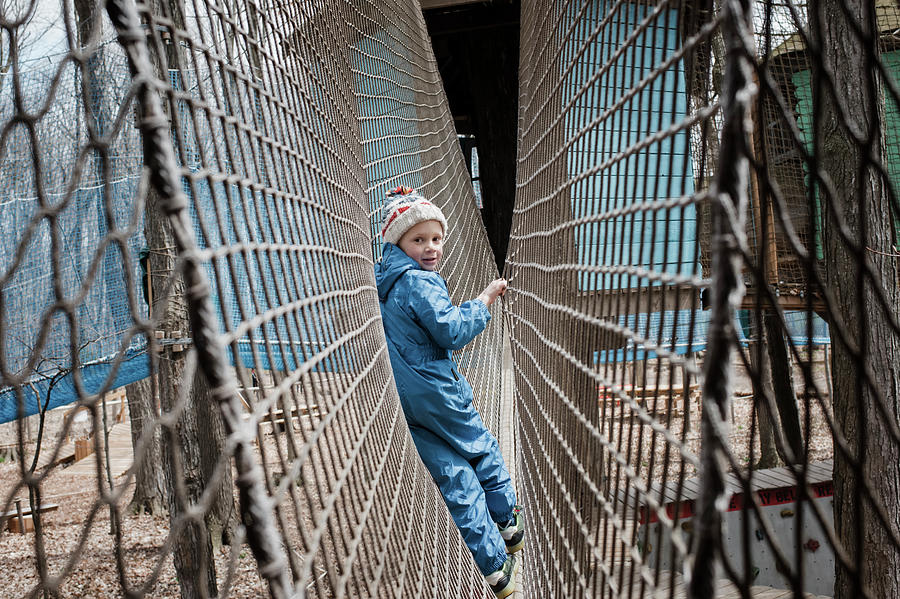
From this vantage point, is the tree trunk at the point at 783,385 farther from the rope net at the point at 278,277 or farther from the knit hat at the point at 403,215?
the knit hat at the point at 403,215

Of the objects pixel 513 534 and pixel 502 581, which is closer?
pixel 502 581

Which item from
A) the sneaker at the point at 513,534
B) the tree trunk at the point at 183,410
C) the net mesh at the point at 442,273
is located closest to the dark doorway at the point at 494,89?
the net mesh at the point at 442,273

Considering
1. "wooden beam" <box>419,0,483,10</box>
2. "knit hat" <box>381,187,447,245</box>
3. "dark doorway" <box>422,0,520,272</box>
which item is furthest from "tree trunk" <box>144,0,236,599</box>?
"dark doorway" <box>422,0,520,272</box>

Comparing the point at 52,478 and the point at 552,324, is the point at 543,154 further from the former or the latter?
the point at 52,478

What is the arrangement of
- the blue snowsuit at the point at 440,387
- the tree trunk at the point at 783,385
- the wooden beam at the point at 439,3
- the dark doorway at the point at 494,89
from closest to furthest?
1. the blue snowsuit at the point at 440,387
2. the wooden beam at the point at 439,3
3. the dark doorway at the point at 494,89
4. the tree trunk at the point at 783,385

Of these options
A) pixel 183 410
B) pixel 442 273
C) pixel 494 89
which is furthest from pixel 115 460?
pixel 442 273

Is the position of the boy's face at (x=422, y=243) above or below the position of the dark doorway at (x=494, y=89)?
below

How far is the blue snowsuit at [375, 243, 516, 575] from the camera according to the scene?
5.40 feet

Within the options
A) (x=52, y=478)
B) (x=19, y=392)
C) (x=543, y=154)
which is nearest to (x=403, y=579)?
(x=19, y=392)

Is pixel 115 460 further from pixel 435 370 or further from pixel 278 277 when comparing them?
pixel 278 277

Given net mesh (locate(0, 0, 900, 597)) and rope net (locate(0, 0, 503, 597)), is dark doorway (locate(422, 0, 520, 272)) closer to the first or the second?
net mesh (locate(0, 0, 900, 597))

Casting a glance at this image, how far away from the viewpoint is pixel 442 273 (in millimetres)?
2564

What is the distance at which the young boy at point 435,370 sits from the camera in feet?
5.41

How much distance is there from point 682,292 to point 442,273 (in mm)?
1262
